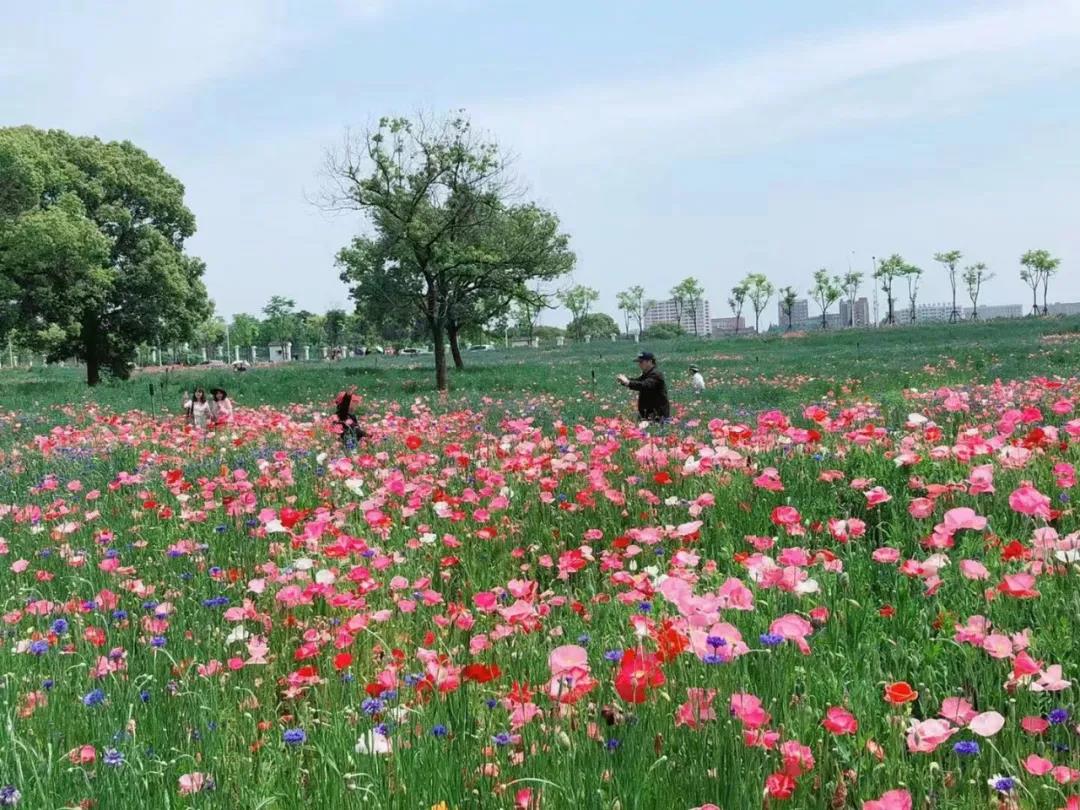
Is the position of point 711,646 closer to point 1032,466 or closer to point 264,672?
point 264,672

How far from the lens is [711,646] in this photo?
2.28 meters

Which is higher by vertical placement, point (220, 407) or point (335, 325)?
point (335, 325)

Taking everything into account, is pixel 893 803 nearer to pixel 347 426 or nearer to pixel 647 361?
pixel 347 426

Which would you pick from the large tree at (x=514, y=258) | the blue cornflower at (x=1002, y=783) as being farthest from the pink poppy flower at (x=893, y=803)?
the large tree at (x=514, y=258)

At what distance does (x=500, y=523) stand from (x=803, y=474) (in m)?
2.13

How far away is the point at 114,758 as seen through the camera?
2.18 meters

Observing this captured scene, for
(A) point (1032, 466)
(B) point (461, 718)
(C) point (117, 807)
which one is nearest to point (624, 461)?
(A) point (1032, 466)

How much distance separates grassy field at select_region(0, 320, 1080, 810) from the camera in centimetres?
219

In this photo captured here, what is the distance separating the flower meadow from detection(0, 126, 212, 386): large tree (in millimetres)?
26995

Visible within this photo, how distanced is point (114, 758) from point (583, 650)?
127 cm

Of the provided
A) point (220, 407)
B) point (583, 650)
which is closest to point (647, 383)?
point (220, 407)

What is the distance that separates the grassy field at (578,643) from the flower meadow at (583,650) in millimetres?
17

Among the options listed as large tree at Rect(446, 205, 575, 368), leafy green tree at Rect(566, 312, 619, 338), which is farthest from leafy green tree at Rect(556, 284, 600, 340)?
large tree at Rect(446, 205, 575, 368)

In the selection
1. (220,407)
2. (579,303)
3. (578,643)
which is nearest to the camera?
(578,643)
